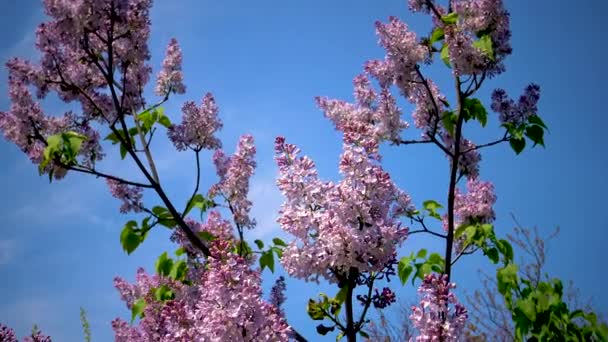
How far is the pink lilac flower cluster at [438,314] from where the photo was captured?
5.88ft

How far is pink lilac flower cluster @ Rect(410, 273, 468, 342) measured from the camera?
179 cm

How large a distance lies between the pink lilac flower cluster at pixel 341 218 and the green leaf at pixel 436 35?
2.31m

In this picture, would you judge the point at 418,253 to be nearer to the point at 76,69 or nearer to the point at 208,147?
the point at 208,147

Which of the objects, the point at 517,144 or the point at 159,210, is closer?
the point at 159,210

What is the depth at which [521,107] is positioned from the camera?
Result: 14.5ft

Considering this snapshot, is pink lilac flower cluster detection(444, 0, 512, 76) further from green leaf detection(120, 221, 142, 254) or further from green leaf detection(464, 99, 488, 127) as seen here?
green leaf detection(120, 221, 142, 254)

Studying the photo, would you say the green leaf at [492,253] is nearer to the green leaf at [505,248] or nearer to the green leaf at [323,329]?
the green leaf at [505,248]

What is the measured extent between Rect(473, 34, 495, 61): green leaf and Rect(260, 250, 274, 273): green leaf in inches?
82.2

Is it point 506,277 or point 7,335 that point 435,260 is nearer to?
point 506,277

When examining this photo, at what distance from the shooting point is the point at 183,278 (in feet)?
11.5

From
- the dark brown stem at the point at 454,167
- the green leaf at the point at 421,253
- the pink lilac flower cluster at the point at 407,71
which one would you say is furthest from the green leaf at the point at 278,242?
the pink lilac flower cluster at the point at 407,71

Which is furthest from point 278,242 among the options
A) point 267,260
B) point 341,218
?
point 341,218

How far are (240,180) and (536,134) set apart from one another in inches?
96.8

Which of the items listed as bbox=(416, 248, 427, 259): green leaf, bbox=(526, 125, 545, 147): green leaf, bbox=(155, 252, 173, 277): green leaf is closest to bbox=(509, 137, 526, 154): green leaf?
bbox=(526, 125, 545, 147): green leaf
